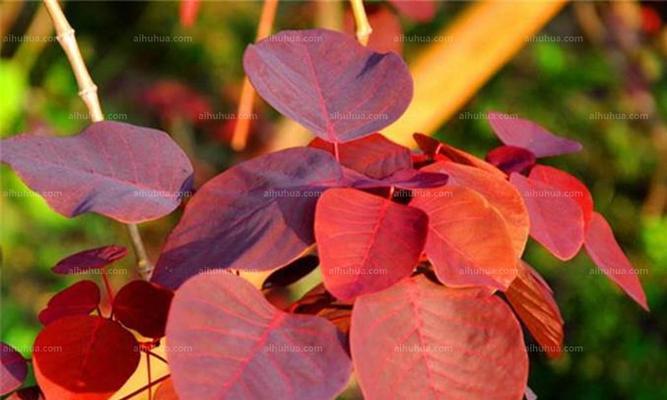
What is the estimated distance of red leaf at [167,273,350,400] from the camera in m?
0.42

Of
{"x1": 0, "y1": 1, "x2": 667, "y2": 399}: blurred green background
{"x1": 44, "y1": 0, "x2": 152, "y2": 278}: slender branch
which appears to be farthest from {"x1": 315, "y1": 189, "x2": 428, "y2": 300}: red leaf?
{"x1": 0, "y1": 1, "x2": 667, "y2": 399}: blurred green background

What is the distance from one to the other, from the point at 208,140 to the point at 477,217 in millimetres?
2991

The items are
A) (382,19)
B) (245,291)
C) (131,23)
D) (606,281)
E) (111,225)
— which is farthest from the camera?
(131,23)

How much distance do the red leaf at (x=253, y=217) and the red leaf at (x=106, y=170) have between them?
0.09 feet

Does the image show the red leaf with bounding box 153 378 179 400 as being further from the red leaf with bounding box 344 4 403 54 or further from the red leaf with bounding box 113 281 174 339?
the red leaf with bounding box 344 4 403 54

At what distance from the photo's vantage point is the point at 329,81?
0.57 meters

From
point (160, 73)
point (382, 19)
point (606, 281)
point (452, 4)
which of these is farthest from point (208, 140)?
point (382, 19)

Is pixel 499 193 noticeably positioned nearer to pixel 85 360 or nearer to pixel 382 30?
pixel 85 360

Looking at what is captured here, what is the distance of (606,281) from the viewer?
244 centimetres

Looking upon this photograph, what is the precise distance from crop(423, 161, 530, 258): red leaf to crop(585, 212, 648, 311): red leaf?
83 millimetres

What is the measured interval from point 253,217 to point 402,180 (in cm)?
7

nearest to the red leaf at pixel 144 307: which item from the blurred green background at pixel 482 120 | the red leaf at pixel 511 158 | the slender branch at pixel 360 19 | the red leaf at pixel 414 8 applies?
the red leaf at pixel 511 158

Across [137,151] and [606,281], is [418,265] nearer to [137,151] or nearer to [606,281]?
[137,151]

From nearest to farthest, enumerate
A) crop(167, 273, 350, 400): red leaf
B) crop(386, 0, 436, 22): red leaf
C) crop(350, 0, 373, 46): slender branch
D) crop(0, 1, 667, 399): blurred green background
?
crop(167, 273, 350, 400): red leaf
crop(350, 0, 373, 46): slender branch
crop(386, 0, 436, 22): red leaf
crop(0, 1, 667, 399): blurred green background
